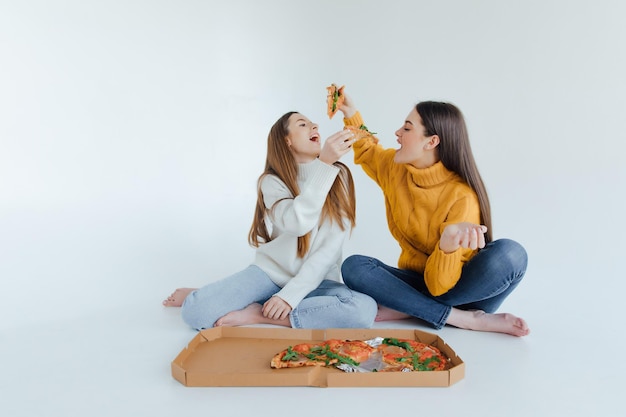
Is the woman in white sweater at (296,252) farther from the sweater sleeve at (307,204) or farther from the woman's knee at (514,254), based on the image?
the woman's knee at (514,254)

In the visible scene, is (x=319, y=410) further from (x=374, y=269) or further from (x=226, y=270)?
(x=226, y=270)

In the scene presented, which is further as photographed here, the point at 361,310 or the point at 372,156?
the point at 372,156

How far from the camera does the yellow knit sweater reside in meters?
2.34

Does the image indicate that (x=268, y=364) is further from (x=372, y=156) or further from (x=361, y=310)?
(x=372, y=156)

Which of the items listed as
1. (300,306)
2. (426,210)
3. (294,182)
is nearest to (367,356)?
(300,306)

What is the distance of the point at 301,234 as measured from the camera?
2.49m

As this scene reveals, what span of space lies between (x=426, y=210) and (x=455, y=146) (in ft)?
0.87

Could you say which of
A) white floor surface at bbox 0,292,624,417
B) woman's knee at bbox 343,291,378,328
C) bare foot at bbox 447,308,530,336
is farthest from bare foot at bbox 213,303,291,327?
bare foot at bbox 447,308,530,336

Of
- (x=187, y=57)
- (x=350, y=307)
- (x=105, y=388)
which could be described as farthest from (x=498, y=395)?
(x=187, y=57)

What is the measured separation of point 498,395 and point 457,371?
13cm

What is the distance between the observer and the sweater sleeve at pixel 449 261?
2287 millimetres

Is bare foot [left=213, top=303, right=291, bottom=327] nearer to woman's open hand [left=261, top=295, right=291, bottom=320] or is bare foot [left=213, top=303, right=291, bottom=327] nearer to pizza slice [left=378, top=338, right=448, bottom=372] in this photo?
woman's open hand [left=261, top=295, right=291, bottom=320]

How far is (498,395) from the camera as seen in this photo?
1839mm

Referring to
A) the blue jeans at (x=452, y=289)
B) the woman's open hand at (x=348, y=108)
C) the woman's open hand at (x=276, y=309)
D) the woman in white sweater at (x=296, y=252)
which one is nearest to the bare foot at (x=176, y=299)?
the woman in white sweater at (x=296, y=252)
